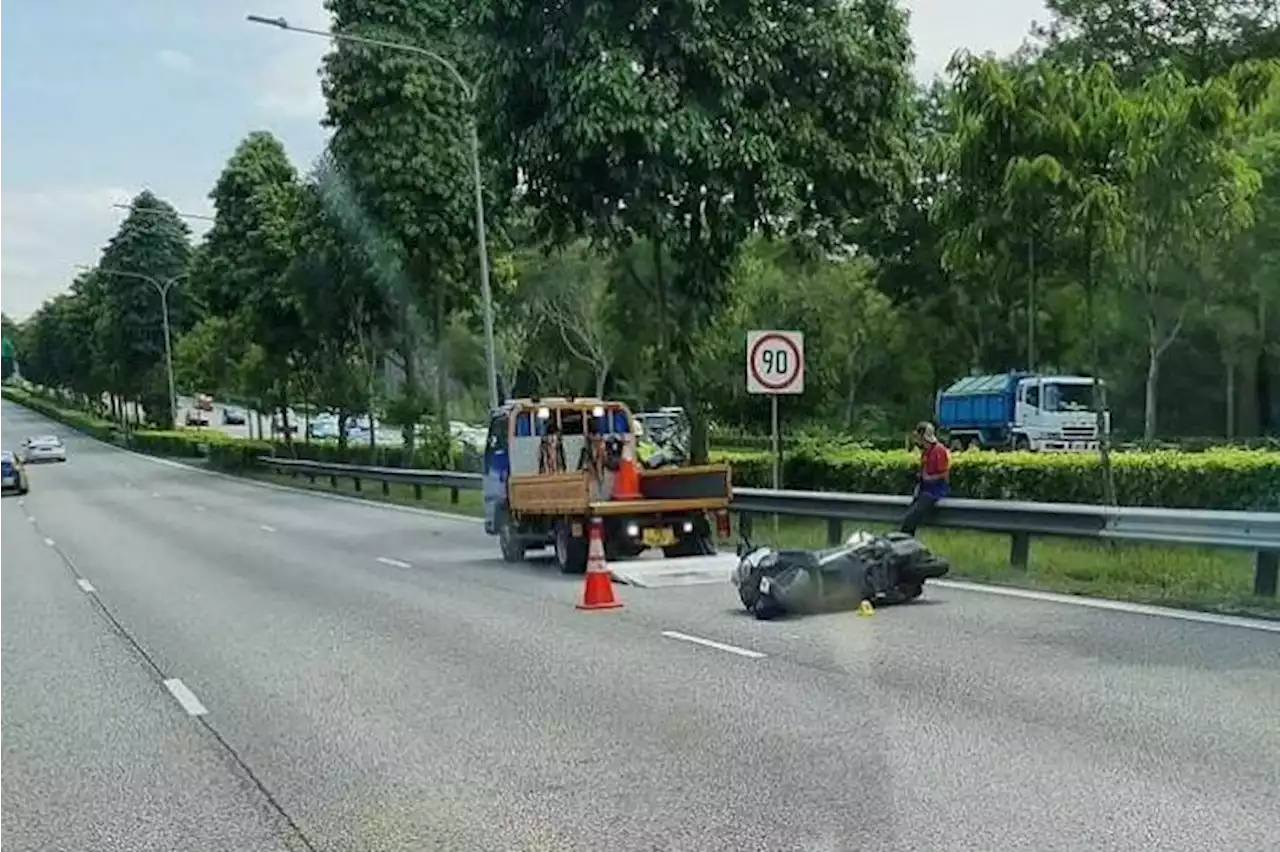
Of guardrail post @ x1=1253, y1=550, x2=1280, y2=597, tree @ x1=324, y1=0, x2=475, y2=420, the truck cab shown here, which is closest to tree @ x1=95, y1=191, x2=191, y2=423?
tree @ x1=324, y1=0, x2=475, y2=420

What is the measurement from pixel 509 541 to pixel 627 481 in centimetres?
200

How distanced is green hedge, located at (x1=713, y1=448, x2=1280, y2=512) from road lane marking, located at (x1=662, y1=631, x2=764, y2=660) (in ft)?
23.8

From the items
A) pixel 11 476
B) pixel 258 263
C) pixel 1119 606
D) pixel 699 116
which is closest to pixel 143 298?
pixel 258 263

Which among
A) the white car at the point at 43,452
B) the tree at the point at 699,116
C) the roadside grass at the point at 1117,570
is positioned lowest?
the white car at the point at 43,452

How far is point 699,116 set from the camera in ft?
70.5

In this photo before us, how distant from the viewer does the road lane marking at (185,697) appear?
1021cm

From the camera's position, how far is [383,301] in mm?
45531

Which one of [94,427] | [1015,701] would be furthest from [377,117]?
[94,427]

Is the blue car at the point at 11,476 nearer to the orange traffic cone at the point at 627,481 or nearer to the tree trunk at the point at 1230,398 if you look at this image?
the orange traffic cone at the point at 627,481

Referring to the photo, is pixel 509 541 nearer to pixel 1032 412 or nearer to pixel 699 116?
pixel 699 116

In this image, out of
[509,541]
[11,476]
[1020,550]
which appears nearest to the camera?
[1020,550]

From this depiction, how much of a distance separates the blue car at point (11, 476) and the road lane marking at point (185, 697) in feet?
139

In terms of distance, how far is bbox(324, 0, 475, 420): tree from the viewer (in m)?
39.1

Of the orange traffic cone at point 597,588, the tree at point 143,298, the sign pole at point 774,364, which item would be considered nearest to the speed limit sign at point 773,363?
the sign pole at point 774,364
